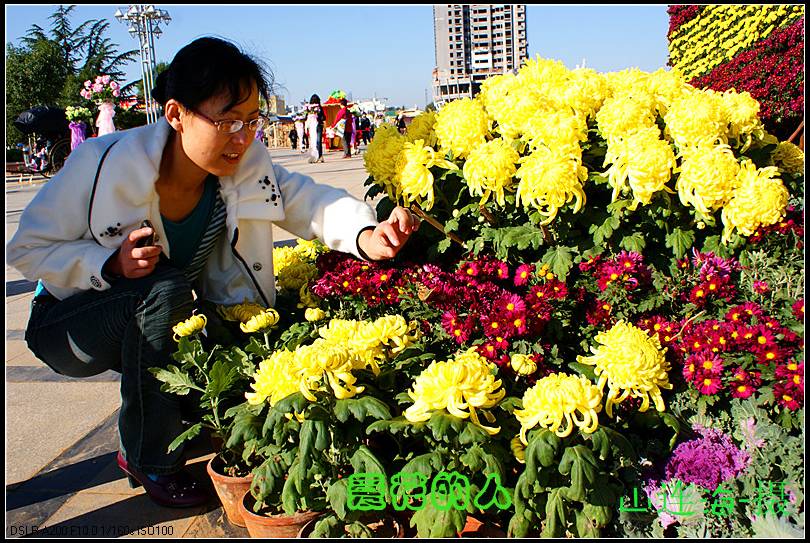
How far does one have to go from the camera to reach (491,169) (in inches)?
87.4

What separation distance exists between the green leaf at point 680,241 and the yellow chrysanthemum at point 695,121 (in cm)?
28

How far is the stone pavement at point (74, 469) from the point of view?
2266 mm

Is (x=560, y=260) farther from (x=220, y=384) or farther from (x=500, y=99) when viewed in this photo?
(x=220, y=384)

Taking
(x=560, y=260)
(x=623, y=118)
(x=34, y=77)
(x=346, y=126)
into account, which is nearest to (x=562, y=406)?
(x=560, y=260)

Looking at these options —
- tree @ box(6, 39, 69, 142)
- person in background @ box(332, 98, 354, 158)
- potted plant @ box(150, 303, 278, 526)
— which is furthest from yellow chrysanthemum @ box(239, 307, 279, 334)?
tree @ box(6, 39, 69, 142)

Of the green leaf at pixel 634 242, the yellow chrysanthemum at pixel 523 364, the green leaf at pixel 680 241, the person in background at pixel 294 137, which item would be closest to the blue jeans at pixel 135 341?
the yellow chrysanthemum at pixel 523 364

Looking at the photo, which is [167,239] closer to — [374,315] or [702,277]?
[374,315]

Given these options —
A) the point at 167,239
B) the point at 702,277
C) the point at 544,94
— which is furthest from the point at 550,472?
the point at 167,239

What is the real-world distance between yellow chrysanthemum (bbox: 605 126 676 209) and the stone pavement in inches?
65.7

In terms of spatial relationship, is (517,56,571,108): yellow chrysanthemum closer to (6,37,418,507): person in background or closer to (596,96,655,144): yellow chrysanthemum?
(596,96,655,144): yellow chrysanthemum

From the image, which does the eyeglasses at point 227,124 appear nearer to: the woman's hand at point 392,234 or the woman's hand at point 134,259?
the woman's hand at point 134,259

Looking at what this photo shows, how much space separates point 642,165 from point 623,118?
0.25 metres

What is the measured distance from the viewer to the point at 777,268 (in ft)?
6.94

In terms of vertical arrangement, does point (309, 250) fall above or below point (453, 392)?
above
